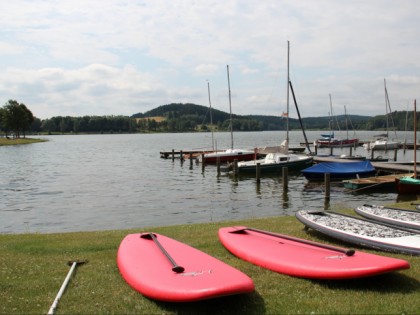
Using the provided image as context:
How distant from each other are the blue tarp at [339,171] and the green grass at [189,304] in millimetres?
21556

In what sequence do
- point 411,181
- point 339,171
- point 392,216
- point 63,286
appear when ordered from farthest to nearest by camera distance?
point 339,171 → point 411,181 → point 392,216 → point 63,286

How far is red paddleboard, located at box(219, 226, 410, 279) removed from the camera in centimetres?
636

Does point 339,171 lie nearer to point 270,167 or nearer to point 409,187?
point 270,167

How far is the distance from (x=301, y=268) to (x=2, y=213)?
17.4 metres

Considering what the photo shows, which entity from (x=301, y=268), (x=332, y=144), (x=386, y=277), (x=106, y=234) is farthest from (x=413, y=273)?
(x=332, y=144)

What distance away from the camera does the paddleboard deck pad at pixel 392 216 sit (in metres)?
10.1

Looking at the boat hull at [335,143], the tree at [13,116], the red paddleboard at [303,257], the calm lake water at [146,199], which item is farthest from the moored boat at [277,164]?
the tree at [13,116]

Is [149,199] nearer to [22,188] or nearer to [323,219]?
[22,188]

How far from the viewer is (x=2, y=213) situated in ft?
66.2

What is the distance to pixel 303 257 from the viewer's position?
290 inches

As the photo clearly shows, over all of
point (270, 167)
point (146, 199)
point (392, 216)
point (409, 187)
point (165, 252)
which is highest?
point (165, 252)

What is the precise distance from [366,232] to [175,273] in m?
4.61

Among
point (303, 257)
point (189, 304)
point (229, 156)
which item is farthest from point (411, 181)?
point (229, 156)

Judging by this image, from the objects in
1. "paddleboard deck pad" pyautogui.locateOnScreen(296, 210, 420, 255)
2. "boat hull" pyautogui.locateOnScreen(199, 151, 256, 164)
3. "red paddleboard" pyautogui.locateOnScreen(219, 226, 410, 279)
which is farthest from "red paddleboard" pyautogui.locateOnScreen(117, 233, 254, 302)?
"boat hull" pyautogui.locateOnScreen(199, 151, 256, 164)
